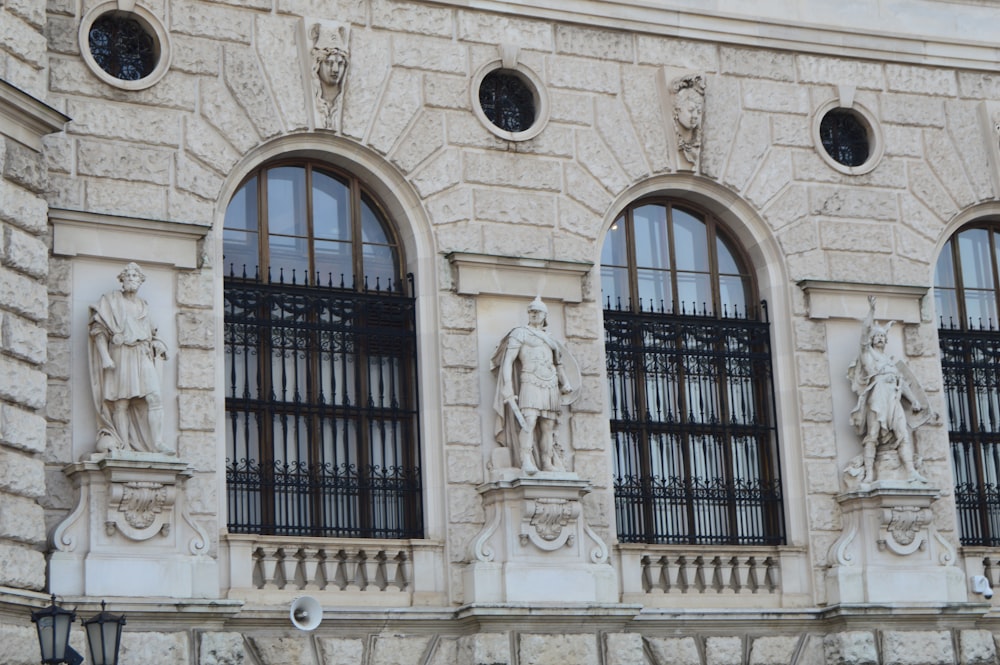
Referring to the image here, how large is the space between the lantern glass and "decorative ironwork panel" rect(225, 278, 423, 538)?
465 centimetres

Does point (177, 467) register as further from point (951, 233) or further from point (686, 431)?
point (951, 233)

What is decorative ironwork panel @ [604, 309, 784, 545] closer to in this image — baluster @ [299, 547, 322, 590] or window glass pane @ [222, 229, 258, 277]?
baluster @ [299, 547, 322, 590]

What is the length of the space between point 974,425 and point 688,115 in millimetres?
5115

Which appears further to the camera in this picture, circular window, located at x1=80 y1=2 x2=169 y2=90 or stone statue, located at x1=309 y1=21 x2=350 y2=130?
stone statue, located at x1=309 y1=21 x2=350 y2=130

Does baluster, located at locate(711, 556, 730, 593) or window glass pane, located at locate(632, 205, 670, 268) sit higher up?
window glass pane, located at locate(632, 205, 670, 268)

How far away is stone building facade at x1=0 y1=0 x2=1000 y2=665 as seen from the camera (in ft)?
60.2

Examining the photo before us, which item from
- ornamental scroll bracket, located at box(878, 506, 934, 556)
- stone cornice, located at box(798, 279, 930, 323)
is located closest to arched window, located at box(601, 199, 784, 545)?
stone cornice, located at box(798, 279, 930, 323)

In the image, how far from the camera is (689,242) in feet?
74.6

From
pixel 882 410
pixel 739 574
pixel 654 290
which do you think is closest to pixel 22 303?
pixel 654 290

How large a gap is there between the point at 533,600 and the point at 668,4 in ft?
23.7

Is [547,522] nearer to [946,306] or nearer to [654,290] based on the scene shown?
[654,290]

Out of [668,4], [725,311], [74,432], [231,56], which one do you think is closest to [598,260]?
[725,311]

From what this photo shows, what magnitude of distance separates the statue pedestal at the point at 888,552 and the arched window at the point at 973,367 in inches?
50.7

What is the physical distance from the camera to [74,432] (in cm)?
1845
